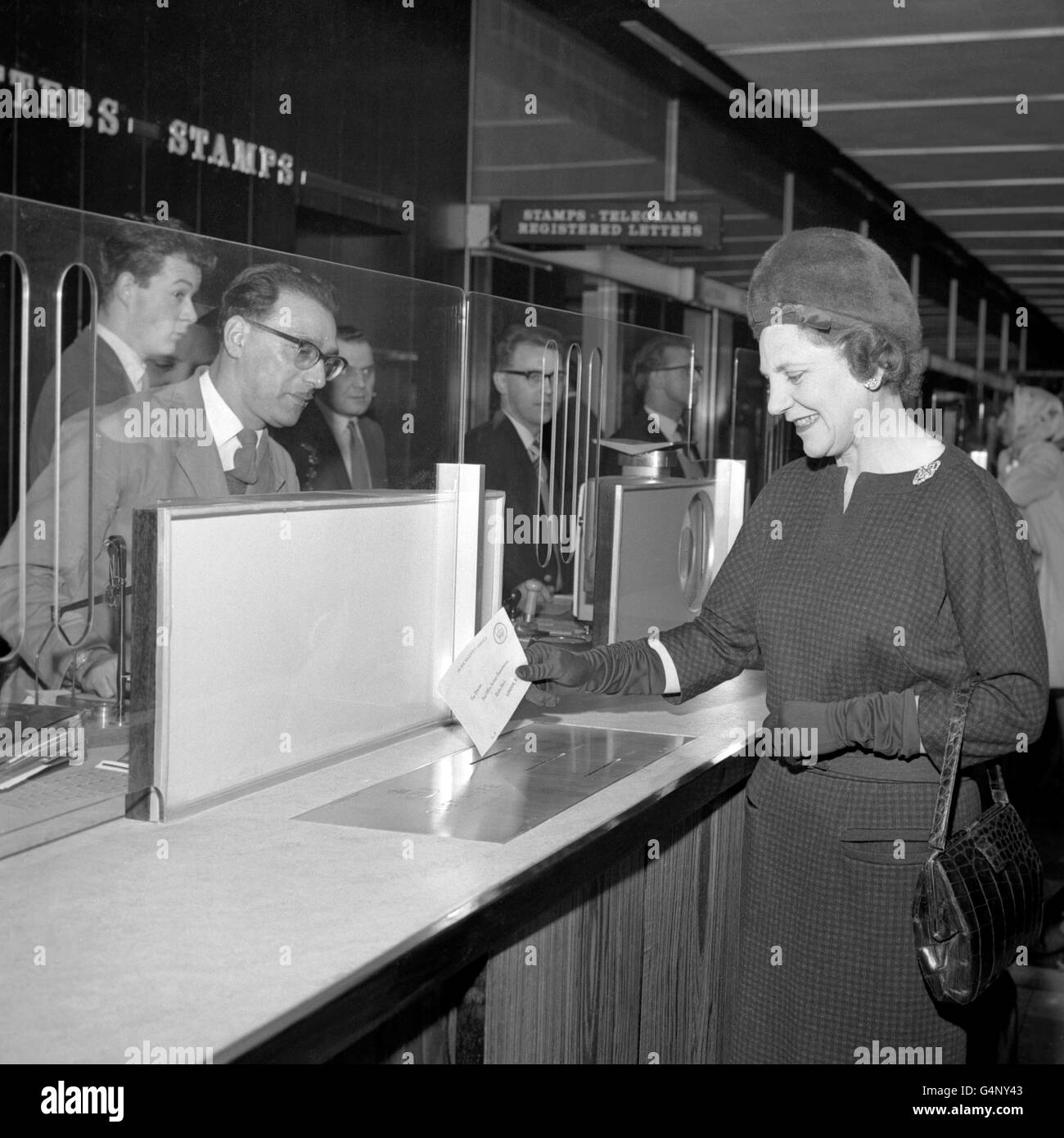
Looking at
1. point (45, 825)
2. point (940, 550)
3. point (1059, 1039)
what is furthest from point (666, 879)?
point (1059, 1039)

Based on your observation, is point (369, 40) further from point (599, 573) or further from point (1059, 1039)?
point (1059, 1039)

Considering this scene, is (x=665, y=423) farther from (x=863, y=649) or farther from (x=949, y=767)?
(x=949, y=767)

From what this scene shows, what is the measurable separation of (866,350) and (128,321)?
1.09 metres

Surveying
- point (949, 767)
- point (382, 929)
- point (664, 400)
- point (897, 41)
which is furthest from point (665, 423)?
point (897, 41)

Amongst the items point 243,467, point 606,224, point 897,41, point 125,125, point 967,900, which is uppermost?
point 897,41

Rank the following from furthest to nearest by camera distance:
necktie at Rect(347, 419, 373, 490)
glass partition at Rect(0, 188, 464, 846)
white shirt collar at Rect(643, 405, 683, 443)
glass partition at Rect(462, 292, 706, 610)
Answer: white shirt collar at Rect(643, 405, 683, 443), glass partition at Rect(462, 292, 706, 610), necktie at Rect(347, 419, 373, 490), glass partition at Rect(0, 188, 464, 846)

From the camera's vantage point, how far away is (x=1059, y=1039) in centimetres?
367

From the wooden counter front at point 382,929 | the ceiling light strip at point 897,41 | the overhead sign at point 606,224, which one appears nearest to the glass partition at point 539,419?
the wooden counter front at point 382,929

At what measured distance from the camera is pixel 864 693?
6.89 feet

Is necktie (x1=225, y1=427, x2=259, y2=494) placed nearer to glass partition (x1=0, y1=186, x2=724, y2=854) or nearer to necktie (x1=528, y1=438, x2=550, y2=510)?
glass partition (x1=0, y1=186, x2=724, y2=854)

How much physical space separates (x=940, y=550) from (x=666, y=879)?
798 mm

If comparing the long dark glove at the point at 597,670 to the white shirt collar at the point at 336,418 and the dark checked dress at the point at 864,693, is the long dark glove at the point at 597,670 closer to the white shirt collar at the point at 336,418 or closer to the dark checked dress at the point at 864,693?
the dark checked dress at the point at 864,693

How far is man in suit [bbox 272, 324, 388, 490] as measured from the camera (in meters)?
2.27

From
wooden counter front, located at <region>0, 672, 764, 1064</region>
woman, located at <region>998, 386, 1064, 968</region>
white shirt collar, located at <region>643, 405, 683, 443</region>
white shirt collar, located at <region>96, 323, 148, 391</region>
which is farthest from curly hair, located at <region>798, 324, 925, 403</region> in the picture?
woman, located at <region>998, 386, 1064, 968</region>
